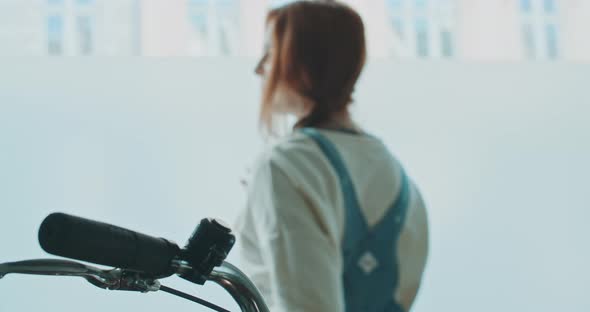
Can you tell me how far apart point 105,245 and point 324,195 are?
11.2 inches

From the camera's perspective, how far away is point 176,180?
2.21 metres

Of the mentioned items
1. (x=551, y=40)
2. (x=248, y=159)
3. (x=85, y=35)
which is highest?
(x=85, y=35)

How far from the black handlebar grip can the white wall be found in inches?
61.5

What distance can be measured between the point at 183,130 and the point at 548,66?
4.25 feet

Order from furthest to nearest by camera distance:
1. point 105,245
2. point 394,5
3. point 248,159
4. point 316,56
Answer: point 394,5 < point 248,159 < point 316,56 < point 105,245

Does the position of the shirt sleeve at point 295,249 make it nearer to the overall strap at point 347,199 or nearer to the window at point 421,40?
the overall strap at point 347,199

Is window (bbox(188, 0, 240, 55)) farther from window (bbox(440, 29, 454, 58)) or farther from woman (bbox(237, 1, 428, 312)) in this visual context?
woman (bbox(237, 1, 428, 312))

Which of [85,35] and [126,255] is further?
[85,35]

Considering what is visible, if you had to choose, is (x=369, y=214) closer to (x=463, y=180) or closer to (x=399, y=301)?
(x=399, y=301)

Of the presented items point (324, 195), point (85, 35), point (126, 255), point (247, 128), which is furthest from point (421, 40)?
point (126, 255)

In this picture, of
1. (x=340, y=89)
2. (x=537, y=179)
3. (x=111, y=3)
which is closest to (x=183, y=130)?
(x=111, y=3)

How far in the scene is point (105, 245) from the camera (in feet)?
1.67

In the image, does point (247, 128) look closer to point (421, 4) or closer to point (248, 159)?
point (248, 159)

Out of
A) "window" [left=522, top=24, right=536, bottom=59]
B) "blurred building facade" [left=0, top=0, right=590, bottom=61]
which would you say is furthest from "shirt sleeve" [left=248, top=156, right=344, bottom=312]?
"window" [left=522, top=24, right=536, bottom=59]
